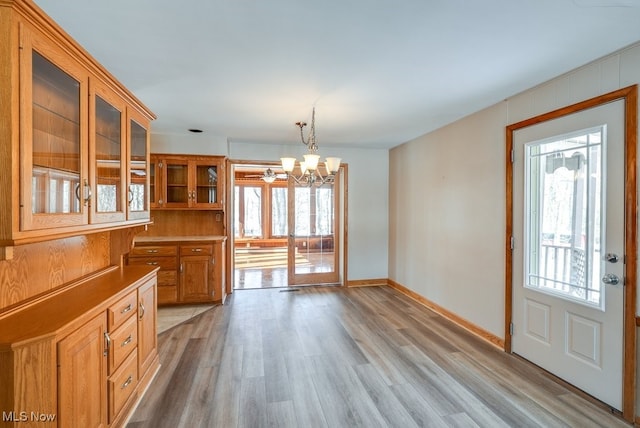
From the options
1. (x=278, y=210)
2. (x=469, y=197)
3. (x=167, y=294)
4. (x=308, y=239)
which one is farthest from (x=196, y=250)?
(x=278, y=210)

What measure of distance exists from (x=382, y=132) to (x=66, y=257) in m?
→ 3.63

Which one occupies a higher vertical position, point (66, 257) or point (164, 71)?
point (164, 71)

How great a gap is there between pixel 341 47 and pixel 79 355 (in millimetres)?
2274

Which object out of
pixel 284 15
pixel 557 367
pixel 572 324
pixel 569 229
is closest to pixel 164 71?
pixel 284 15

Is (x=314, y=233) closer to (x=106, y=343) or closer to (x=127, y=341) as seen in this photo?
(x=127, y=341)

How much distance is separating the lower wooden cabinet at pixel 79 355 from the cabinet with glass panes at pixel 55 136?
0.39 metres

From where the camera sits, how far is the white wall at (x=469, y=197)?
90.5 inches

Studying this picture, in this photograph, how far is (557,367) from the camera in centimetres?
239

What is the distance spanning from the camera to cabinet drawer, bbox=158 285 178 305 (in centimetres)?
402

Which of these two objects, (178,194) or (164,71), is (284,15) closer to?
(164,71)

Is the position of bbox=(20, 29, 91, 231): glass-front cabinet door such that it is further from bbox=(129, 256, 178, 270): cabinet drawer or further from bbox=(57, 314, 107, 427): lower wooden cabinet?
bbox=(129, 256, 178, 270): cabinet drawer

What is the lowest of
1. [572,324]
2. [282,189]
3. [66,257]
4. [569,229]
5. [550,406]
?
[550,406]

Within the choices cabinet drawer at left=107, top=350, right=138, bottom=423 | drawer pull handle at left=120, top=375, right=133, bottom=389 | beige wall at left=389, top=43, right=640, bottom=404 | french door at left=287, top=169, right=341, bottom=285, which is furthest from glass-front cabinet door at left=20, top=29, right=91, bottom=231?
french door at left=287, top=169, right=341, bottom=285

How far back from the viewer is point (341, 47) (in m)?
1.93
